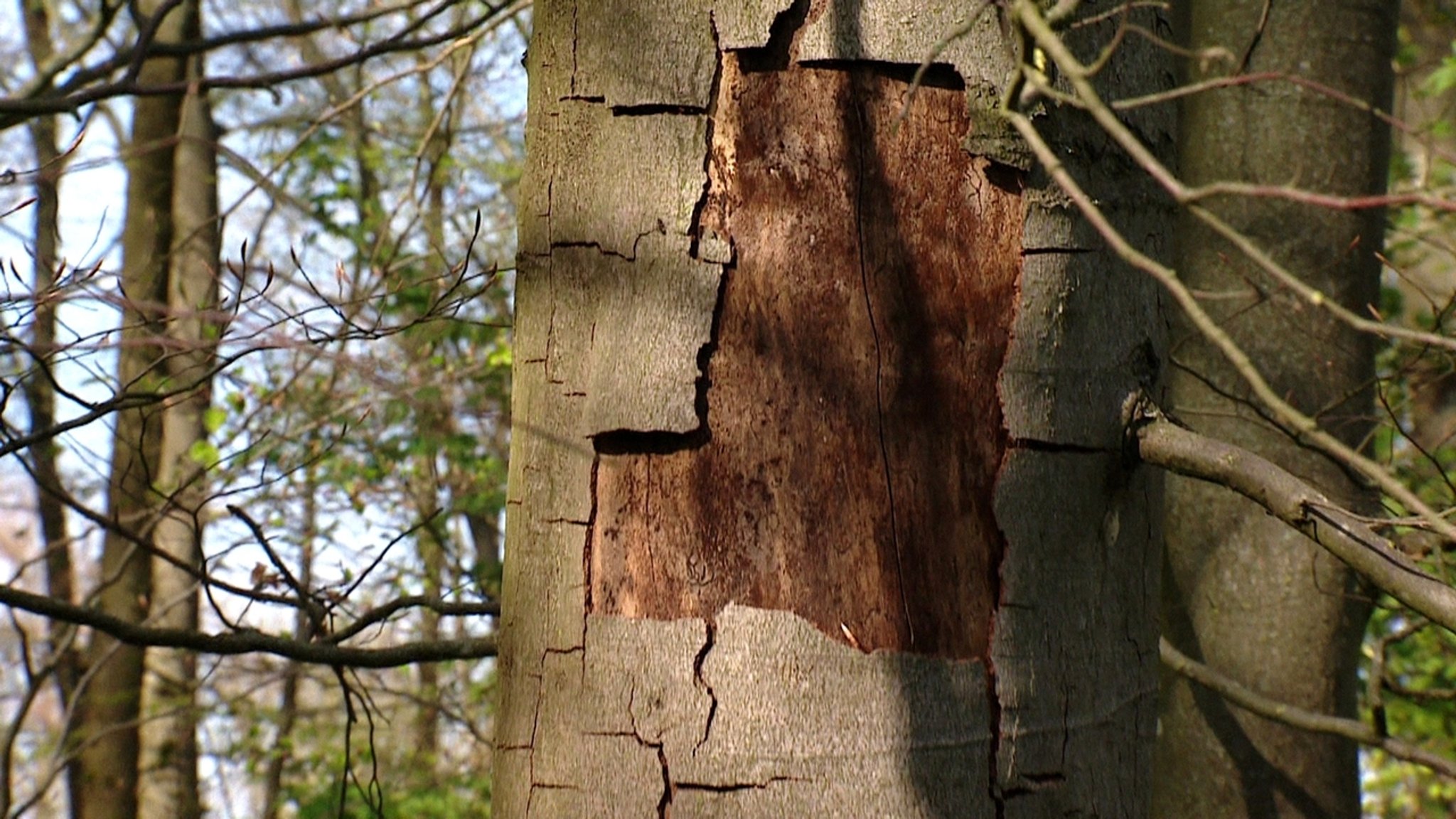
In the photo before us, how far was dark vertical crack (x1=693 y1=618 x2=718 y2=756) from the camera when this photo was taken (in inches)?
49.8

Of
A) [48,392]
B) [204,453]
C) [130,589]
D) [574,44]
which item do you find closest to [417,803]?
[130,589]

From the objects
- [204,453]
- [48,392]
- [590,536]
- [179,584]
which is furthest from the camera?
[48,392]

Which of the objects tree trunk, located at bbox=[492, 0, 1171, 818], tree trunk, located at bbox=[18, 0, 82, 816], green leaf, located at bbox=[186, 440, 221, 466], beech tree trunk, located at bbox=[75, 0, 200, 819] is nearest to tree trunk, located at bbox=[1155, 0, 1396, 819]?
tree trunk, located at bbox=[492, 0, 1171, 818]

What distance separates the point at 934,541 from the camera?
1.30 m

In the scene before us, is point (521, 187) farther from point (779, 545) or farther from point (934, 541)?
point (934, 541)

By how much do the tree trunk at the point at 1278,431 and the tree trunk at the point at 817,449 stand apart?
190cm

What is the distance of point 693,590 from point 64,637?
6.12 meters

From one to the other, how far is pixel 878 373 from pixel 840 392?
46 mm

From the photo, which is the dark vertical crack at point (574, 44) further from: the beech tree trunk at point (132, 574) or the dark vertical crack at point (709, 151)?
the beech tree trunk at point (132, 574)

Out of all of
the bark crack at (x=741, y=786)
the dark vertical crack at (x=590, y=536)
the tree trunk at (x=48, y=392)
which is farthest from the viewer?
the tree trunk at (x=48, y=392)

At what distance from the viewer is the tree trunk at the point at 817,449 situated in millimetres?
1272

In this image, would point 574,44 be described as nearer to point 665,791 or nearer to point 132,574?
point 665,791

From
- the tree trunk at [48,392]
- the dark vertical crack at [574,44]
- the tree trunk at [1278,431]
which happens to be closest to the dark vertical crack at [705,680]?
the dark vertical crack at [574,44]

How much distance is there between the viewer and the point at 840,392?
129 centimetres
